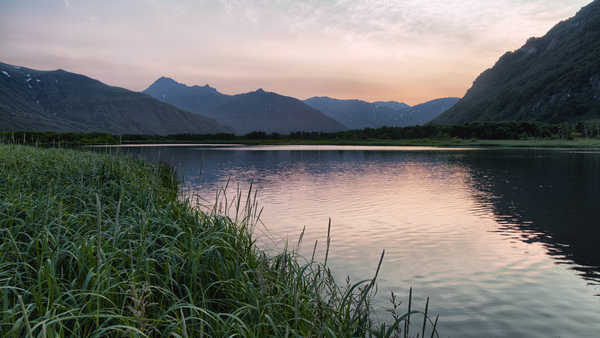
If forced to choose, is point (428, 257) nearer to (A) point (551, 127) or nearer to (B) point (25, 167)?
(B) point (25, 167)

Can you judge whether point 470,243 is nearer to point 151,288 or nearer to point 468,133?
point 151,288

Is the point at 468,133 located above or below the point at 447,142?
above

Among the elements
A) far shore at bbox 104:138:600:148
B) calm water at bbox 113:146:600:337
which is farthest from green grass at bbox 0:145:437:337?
far shore at bbox 104:138:600:148

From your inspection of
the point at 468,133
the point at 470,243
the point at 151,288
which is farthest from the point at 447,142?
the point at 151,288

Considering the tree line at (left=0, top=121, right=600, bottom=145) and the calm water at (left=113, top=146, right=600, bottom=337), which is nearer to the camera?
the calm water at (left=113, top=146, right=600, bottom=337)

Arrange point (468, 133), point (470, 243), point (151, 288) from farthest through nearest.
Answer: point (468, 133), point (470, 243), point (151, 288)

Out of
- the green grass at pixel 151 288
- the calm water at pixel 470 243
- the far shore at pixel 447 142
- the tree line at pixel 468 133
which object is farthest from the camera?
the tree line at pixel 468 133

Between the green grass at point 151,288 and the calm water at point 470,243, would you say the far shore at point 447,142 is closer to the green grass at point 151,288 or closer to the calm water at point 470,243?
the calm water at point 470,243

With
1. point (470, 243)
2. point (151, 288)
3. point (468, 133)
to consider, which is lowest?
point (470, 243)

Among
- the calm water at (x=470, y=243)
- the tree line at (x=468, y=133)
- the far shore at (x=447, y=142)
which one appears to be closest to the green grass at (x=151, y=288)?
the calm water at (x=470, y=243)

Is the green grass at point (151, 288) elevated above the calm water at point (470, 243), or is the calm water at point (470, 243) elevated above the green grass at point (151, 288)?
the green grass at point (151, 288)

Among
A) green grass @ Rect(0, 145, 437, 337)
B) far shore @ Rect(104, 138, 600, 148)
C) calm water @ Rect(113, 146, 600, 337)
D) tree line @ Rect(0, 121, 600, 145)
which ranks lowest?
calm water @ Rect(113, 146, 600, 337)

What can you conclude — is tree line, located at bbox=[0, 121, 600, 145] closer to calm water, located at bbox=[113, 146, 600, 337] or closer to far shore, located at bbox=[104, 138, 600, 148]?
far shore, located at bbox=[104, 138, 600, 148]

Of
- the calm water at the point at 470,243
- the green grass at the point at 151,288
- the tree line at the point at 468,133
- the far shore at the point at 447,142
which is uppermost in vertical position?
the tree line at the point at 468,133
